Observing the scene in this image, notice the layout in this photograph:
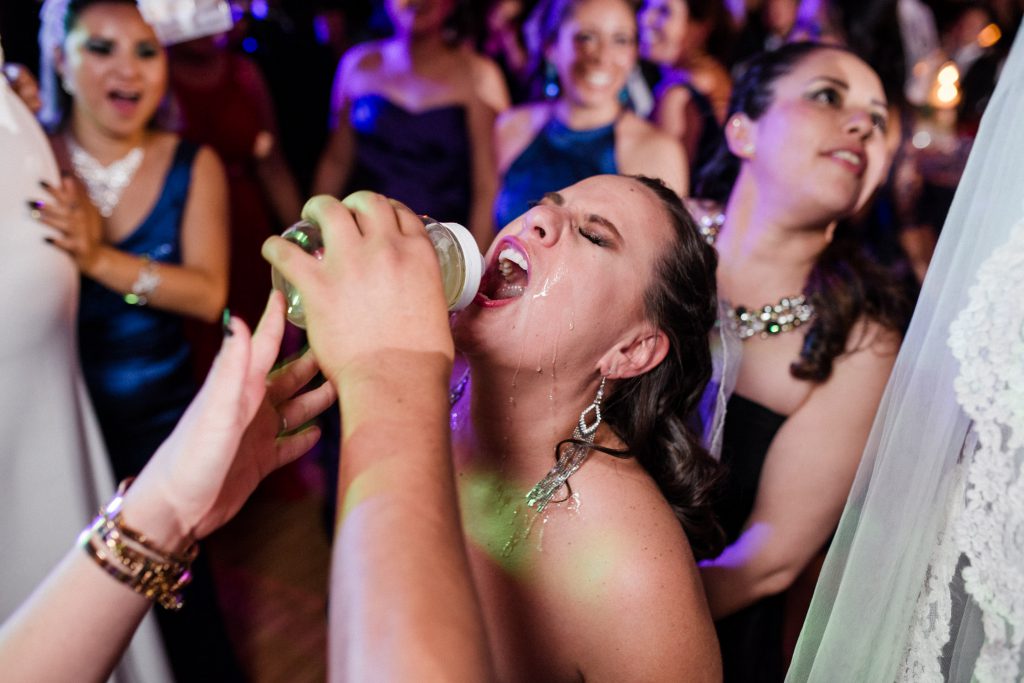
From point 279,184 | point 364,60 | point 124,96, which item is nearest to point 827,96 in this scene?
point 124,96

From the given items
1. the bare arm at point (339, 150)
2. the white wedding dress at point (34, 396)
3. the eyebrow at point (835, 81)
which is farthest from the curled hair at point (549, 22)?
the white wedding dress at point (34, 396)

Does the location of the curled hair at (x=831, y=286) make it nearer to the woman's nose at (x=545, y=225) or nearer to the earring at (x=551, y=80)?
the woman's nose at (x=545, y=225)

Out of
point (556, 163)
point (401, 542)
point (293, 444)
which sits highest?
point (556, 163)

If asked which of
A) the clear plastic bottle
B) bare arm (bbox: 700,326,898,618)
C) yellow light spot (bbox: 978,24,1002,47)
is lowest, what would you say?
bare arm (bbox: 700,326,898,618)

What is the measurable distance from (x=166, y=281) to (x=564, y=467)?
55.4 inches

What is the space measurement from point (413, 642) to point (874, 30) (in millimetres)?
5982

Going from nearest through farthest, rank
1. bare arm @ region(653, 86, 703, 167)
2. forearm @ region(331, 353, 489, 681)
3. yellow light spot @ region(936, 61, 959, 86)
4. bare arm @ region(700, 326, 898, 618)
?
1. forearm @ region(331, 353, 489, 681)
2. bare arm @ region(700, 326, 898, 618)
3. bare arm @ region(653, 86, 703, 167)
4. yellow light spot @ region(936, 61, 959, 86)

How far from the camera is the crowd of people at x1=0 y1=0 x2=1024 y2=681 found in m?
0.72

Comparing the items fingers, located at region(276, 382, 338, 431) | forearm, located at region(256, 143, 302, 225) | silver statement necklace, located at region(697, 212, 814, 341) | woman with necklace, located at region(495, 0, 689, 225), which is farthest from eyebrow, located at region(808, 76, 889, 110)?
forearm, located at region(256, 143, 302, 225)

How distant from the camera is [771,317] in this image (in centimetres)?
193

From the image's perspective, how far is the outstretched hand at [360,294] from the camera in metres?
0.71

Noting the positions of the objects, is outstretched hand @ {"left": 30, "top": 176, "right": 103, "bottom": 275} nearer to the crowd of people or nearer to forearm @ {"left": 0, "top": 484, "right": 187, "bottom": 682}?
the crowd of people

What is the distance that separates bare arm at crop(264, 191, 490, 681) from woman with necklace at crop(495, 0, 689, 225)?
→ 7.17ft

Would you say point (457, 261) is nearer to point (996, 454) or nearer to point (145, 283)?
point (996, 454)
